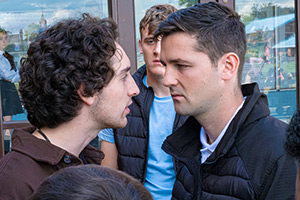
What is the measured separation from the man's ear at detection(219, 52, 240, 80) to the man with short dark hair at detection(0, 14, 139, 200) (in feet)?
1.73

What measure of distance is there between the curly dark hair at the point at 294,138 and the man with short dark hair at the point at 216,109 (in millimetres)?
127

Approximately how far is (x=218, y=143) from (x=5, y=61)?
10.2 feet

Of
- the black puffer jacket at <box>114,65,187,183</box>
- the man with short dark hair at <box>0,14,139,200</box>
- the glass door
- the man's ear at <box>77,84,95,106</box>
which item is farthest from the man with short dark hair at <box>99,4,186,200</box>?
the glass door

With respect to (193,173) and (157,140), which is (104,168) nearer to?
(193,173)

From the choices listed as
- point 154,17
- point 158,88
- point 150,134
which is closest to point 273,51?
point 154,17

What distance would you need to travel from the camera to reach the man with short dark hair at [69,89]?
173 centimetres

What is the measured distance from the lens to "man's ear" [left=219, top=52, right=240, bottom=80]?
1.73m

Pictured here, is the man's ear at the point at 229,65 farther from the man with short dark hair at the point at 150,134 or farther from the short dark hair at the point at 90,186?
the short dark hair at the point at 90,186

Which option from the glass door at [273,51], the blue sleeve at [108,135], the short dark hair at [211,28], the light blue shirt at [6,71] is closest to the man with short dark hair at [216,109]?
the short dark hair at [211,28]

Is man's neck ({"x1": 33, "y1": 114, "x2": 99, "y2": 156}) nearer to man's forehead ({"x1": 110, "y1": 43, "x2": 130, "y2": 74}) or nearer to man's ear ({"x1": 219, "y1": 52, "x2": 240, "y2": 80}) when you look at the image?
man's forehead ({"x1": 110, "y1": 43, "x2": 130, "y2": 74})

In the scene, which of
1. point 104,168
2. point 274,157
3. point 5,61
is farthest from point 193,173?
point 5,61

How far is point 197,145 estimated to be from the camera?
6.22ft

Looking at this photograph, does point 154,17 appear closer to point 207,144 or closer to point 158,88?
point 158,88

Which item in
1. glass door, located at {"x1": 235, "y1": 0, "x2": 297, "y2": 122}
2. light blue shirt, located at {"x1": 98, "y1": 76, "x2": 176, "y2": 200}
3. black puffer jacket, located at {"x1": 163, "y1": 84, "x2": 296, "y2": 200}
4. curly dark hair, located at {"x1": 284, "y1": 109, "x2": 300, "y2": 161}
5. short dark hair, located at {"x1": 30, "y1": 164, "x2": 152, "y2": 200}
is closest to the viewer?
short dark hair, located at {"x1": 30, "y1": 164, "x2": 152, "y2": 200}
